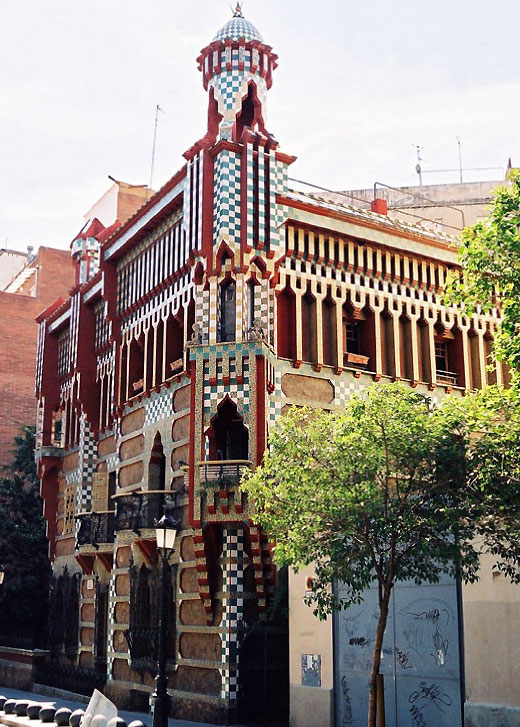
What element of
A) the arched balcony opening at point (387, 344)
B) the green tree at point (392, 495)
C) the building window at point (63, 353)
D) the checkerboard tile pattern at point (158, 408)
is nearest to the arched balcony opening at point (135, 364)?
the checkerboard tile pattern at point (158, 408)

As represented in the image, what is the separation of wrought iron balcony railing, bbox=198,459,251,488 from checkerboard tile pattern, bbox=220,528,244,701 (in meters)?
1.17

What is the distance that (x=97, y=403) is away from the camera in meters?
31.1

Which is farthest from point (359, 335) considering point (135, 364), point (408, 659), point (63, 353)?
point (63, 353)

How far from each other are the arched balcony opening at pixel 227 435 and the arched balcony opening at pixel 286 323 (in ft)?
6.73

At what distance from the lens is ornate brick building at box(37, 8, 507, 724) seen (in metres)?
21.3

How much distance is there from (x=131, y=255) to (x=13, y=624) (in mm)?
15180

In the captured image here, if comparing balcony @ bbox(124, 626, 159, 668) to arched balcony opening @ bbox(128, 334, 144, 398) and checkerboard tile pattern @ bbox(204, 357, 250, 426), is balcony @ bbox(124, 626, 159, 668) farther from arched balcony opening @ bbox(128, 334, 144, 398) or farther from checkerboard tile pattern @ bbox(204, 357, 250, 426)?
arched balcony opening @ bbox(128, 334, 144, 398)

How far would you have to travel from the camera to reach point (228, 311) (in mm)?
22562

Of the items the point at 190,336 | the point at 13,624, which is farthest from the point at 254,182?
the point at 13,624

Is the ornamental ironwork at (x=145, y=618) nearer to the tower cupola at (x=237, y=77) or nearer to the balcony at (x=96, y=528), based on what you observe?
the balcony at (x=96, y=528)

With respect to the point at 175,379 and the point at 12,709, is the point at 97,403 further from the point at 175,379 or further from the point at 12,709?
the point at 12,709

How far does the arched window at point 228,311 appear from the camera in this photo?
73.6 feet

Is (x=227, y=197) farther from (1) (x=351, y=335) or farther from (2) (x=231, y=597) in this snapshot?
(2) (x=231, y=597)

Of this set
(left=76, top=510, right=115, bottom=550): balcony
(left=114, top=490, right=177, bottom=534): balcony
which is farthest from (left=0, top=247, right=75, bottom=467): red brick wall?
(left=114, top=490, right=177, bottom=534): balcony
